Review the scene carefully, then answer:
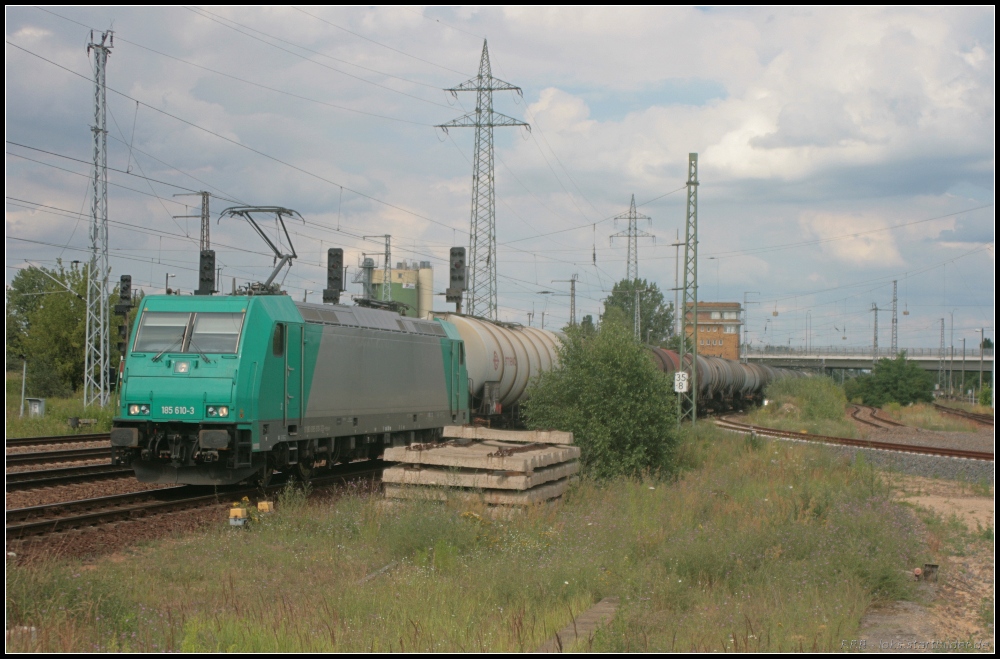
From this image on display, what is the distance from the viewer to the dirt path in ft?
24.8

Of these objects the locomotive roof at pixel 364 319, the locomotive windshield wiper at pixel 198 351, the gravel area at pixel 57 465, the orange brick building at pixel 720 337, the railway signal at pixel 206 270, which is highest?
the orange brick building at pixel 720 337

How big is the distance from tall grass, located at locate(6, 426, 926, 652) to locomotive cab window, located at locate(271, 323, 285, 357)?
7.83 feet

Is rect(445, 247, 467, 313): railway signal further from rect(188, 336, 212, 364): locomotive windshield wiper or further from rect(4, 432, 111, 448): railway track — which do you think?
rect(188, 336, 212, 364): locomotive windshield wiper

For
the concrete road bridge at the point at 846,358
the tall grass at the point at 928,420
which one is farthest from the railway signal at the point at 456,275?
the concrete road bridge at the point at 846,358

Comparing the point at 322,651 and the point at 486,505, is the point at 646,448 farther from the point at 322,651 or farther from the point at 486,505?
the point at 322,651

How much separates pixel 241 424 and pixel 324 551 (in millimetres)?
3856

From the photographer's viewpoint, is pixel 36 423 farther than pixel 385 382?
Yes

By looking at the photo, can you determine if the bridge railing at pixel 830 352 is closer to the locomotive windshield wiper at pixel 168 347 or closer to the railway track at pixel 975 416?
the railway track at pixel 975 416

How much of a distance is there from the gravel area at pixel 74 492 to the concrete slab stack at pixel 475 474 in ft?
18.9

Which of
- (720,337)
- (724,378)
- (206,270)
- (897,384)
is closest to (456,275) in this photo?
(206,270)

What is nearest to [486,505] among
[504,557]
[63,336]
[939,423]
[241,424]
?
[504,557]

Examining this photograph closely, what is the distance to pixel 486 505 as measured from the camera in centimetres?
1211

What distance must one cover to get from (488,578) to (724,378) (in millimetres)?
36569

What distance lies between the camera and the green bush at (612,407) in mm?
17047
